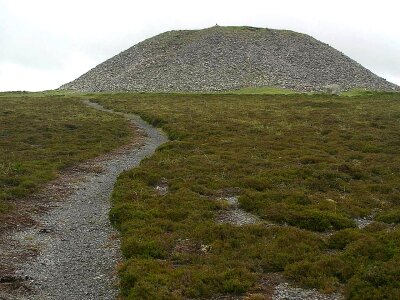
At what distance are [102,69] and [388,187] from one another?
104089 millimetres

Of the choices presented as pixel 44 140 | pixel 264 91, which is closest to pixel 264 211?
pixel 44 140

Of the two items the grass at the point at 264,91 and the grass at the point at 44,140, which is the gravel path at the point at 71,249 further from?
the grass at the point at 264,91

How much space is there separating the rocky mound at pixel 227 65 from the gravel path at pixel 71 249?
71.3 m

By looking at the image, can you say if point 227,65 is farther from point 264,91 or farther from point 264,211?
point 264,211

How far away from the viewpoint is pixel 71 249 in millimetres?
20438

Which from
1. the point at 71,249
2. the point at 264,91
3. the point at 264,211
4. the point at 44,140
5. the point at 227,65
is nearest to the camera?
the point at 71,249

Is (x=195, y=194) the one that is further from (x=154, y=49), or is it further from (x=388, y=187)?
(x=154, y=49)

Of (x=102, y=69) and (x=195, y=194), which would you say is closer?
(x=195, y=194)

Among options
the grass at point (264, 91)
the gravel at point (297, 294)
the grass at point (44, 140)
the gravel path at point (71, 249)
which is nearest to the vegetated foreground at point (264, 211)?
the gravel at point (297, 294)

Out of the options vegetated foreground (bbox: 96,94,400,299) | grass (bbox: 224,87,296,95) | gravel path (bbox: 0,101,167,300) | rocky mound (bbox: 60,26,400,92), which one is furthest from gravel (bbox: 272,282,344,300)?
rocky mound (bbox: 60,26,400,92)

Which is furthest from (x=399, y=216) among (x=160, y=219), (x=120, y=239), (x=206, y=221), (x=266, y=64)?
(x=266, y=64)

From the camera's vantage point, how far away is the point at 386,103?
7775cm

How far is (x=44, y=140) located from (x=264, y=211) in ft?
95.8

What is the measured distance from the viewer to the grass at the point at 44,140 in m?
30.7
